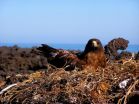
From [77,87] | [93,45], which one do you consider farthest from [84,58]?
[77,87]

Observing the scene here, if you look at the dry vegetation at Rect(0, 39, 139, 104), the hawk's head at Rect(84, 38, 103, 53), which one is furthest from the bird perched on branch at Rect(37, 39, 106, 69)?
the dry vegetation at Rect(0, 39, 139, 104)

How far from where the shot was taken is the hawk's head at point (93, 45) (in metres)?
11.9

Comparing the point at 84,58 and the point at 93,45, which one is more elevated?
the point at 93,45

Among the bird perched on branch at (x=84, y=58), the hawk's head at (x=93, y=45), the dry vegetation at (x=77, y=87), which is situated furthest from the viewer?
the hawk's head at (x=93, y=45)

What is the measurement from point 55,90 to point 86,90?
56 cm

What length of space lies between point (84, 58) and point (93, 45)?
0.39 m

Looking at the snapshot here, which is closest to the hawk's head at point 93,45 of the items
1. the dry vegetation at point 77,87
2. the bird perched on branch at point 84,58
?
the bird perched on branch at point 84,58

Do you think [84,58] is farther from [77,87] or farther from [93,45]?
[77,87]

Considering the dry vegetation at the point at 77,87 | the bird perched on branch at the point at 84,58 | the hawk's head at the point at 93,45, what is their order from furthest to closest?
the hawk's head at the point at 93,45 → the bird perched on branch at the point at 84,58 → the dry vegetation at the point at 77,87

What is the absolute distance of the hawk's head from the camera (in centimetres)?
1186

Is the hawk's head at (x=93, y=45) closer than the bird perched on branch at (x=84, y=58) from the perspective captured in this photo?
No

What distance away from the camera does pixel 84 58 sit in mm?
11727

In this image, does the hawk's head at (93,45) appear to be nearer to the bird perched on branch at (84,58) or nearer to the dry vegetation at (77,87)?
the bird perched on branch at (84,58)

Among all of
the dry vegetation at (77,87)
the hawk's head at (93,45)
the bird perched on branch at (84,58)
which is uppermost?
the hawk's head at (93,45)
